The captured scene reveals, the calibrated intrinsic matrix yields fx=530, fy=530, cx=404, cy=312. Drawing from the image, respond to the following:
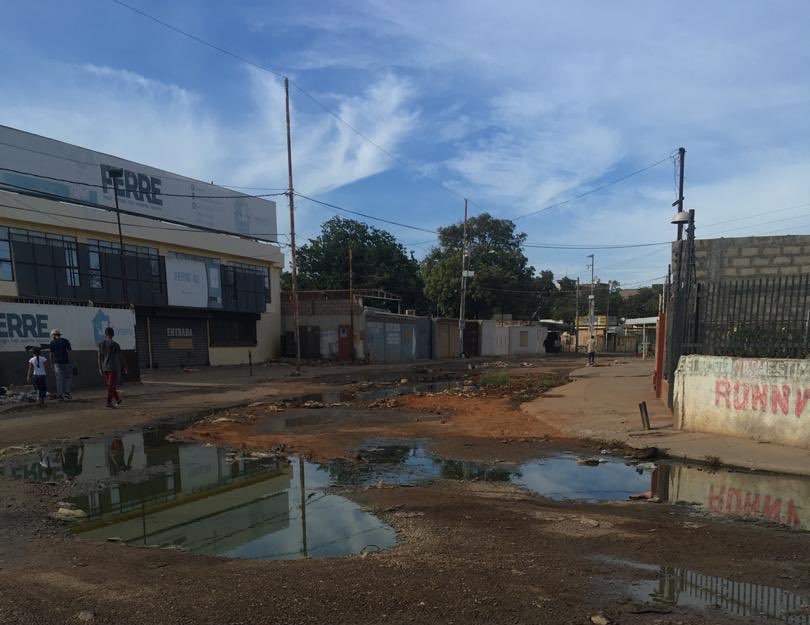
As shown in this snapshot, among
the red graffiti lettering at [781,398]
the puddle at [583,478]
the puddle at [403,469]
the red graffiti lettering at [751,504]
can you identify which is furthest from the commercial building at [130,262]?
the red graffiti lettering at [781,398]

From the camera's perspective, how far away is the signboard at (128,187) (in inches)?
884

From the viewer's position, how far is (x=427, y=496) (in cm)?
616

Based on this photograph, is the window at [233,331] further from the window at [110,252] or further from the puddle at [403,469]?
the puddle at [403,469]

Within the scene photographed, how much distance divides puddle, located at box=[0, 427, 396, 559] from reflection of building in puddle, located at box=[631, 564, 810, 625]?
216 centimetres

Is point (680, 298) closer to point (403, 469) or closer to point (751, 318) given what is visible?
point (751, 318)

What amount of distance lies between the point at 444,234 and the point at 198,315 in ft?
116

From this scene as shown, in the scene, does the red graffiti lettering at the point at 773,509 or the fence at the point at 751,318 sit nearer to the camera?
the red graffiti lettering at the point at 773,509

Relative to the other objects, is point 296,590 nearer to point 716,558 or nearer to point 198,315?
point 716,558

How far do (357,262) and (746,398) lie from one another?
4393 cm

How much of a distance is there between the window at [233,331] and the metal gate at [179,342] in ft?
2.47

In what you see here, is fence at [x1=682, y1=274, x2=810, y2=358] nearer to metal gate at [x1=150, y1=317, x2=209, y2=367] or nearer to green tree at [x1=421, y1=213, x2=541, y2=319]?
metal gate at [x1=150, y1=317, x2=209, y2=367]

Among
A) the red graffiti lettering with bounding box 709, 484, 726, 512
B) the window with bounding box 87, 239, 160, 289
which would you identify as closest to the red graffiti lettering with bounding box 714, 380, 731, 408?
the red graffiti lettering with bounding box 709, 484, 726, 512

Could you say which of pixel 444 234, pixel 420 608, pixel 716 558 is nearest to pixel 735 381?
pixel 716 558

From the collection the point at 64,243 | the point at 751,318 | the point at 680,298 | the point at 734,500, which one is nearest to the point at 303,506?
the point at 734,500
